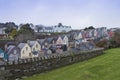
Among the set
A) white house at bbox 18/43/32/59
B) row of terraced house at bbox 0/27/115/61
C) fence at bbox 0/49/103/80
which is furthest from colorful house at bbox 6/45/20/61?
fence at bbox 0/49/103/80

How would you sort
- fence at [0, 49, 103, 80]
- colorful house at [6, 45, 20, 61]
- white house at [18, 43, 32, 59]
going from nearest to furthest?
fence at [0, 49, 103, 80], colorful house at [6, 45, 20, 61], white house at [18, 43, 32, 59]

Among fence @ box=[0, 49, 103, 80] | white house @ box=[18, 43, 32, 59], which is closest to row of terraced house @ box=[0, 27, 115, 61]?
white house @ box=[18, 43, 32, 59]

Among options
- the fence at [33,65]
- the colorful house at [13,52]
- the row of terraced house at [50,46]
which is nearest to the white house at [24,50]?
the row of terraced house at [50,46]

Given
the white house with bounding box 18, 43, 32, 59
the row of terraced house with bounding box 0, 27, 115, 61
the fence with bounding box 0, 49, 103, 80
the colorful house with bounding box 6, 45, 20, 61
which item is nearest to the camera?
the fence with bounding box 0, 49, 103, 80

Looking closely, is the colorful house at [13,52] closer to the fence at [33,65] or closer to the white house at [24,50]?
the white house at [24,50]

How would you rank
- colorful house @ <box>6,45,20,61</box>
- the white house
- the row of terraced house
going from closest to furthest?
colorful house @ <box>6,45,20,61</box>
the row of terraced house
the white house

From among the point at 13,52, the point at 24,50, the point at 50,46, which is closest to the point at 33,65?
the point at 13,52

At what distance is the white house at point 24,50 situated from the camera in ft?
212

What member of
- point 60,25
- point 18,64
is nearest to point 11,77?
point 18,64

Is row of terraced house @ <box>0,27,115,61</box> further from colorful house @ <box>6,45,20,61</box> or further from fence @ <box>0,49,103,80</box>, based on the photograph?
fence @ <box>0,49,103,80</box>

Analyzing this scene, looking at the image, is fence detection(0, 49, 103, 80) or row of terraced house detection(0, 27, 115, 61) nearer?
fence detection(0, 49, 103, 80)

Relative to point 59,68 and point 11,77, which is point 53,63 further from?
point 11,77

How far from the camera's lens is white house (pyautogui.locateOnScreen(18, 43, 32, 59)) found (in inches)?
2540

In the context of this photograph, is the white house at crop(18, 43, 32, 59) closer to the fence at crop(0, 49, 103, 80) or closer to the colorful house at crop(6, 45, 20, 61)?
the colorful house at crop(6, 45, 20, 61)
